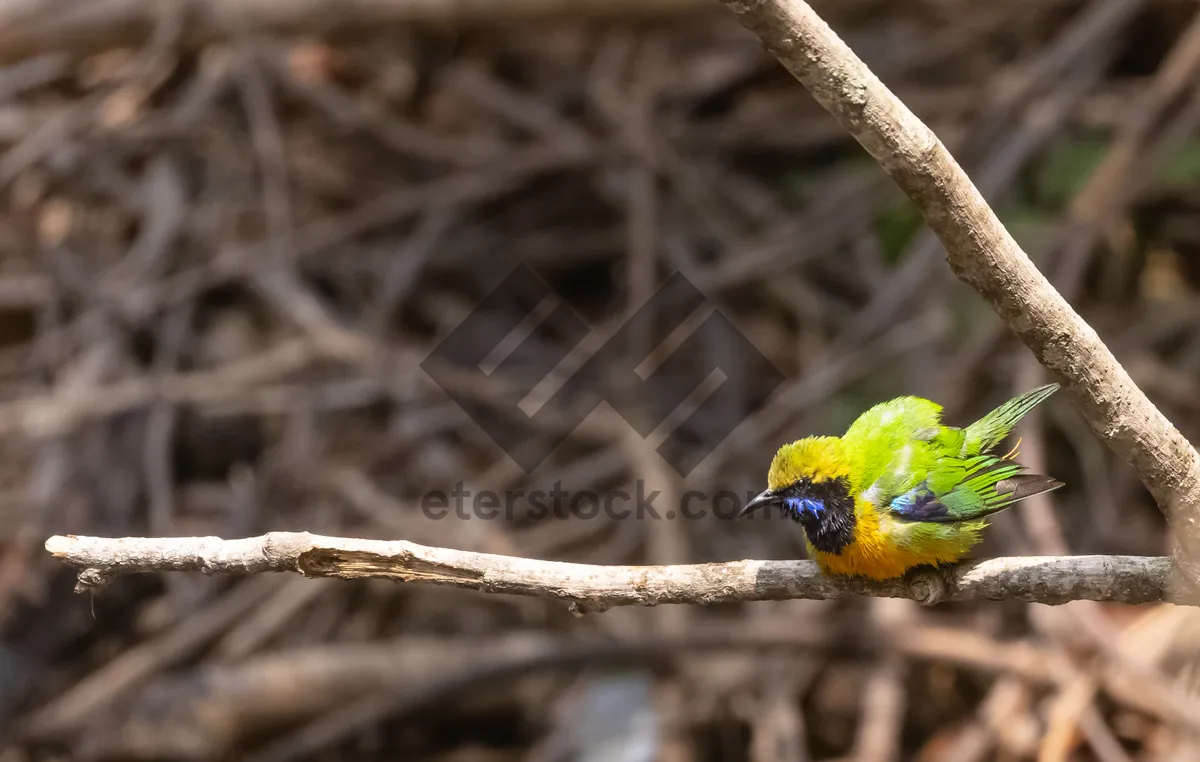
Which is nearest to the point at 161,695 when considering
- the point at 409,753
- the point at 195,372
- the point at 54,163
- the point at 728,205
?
the point at 409,753

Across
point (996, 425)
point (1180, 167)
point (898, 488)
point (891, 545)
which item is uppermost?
point (1180, 167)

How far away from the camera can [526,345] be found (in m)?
5.43

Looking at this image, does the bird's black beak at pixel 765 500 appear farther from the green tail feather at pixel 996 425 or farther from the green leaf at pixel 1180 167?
the green leaf at pixel 1180 167

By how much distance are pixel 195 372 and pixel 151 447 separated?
0.58 m

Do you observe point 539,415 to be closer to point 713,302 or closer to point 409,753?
point 713,302

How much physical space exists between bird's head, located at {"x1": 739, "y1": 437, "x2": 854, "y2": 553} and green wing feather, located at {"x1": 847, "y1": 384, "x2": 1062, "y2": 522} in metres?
0.07

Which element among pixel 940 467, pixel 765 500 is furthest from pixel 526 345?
pixel 940 467

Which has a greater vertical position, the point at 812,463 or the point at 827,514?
the point at 812,463

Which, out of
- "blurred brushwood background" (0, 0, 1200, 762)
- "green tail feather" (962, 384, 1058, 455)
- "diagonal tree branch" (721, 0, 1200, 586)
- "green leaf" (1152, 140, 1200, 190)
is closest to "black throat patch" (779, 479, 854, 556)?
"green tail feather" (962, 384, 1058, 455)

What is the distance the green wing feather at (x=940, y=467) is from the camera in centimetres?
213

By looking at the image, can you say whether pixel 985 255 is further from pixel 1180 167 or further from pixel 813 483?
pixel 1180 167

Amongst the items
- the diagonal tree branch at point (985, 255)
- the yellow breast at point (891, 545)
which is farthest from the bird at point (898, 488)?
the diagonal tree branch at point (985, 255)

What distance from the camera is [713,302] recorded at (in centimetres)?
541

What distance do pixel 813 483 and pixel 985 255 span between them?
85 cm
